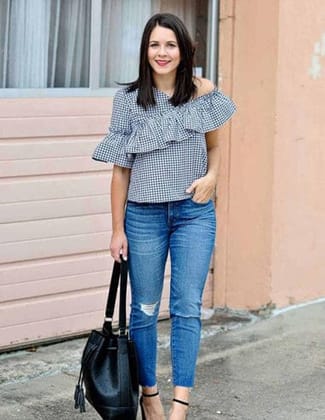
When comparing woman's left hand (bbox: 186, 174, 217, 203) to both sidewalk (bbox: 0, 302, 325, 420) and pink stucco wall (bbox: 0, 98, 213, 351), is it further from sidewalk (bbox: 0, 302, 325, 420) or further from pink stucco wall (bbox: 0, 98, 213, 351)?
pink stucco wall (bbox: 0, 98, 213, 351)

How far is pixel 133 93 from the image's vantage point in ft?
15.4

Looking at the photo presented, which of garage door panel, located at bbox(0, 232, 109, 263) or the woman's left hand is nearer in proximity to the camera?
the woman's left hand

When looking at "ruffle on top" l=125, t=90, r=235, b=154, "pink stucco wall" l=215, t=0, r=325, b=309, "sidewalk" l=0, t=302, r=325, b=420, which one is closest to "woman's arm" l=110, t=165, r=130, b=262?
"ruffle on top" l=125, t=90, r=235, b=154

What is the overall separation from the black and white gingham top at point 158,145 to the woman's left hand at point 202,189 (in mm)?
30

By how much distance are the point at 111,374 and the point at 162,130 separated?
1044 mm

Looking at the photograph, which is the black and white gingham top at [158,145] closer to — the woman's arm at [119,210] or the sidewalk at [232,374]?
the woman's arm at [119,210]

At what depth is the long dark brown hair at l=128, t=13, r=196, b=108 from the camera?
464cm

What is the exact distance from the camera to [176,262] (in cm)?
467

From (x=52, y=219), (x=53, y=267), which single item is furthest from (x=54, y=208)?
(x=53, y=267)

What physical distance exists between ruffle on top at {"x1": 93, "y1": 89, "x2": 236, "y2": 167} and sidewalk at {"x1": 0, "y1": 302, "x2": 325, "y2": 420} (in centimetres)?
133

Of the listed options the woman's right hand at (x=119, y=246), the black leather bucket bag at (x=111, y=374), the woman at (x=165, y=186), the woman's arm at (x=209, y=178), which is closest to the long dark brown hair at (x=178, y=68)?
the woman at (x=165, y=186)

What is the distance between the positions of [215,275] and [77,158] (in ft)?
4.53

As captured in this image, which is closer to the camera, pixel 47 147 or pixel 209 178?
pixel 209 178

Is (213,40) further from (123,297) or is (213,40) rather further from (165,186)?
(123,297)
